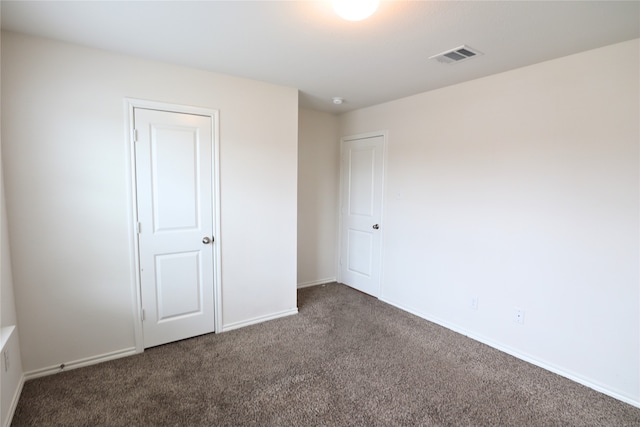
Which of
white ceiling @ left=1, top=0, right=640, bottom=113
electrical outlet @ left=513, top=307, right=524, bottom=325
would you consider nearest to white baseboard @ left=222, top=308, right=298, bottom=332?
electrical outlet @ left=513, top=307, right=524, bottom=325

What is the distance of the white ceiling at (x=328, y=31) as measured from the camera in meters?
1.78

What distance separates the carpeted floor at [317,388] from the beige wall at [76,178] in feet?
1.28

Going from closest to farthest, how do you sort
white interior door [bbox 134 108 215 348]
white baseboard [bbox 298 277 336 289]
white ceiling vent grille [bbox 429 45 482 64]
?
1. white ceiling vent grille [bbox 429 45 482 64]
2. white interior door [bbox 134 108 215 348]
3. white baseboard [bbox 298 277 336 289]

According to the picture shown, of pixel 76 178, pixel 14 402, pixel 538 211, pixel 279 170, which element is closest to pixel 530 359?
pixel 538 211

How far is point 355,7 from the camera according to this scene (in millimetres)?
1615

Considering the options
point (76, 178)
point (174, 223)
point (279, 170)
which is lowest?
point (174, 223)

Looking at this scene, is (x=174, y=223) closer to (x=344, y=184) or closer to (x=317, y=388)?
(x=317, y=388)

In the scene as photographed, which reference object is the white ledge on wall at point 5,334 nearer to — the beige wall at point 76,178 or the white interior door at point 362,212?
Answer: the beige wall at point 76,178

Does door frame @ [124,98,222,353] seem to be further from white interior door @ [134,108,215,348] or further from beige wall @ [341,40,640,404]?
beige wall @ [341,40,640,404]

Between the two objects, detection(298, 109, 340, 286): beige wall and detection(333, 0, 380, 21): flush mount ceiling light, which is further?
detection(298, 109, 340, 286): beige wall

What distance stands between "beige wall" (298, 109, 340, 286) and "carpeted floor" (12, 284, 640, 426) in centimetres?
153

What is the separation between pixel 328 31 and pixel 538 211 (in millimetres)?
2140

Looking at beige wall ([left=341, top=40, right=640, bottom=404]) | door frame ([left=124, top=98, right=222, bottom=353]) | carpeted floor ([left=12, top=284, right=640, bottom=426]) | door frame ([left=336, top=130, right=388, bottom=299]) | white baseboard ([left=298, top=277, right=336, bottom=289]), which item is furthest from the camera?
white baseboard ([left=298, top=277, right=336, bottom=289])

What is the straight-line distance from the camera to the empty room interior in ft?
6.68
